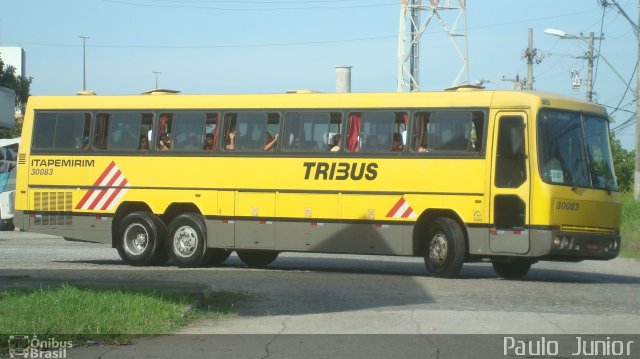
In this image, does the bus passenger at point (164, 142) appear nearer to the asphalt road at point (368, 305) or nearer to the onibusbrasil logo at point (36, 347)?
the asphalt road at point (368, 305)

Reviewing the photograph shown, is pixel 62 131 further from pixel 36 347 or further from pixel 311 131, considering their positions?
pixel 36 347

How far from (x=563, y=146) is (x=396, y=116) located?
2952mm

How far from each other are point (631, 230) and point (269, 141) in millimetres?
14949

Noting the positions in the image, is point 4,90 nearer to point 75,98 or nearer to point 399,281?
point 75,98

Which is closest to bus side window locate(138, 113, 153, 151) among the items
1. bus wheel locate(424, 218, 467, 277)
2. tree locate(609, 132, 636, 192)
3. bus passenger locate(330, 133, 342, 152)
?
bus passenger locate(330, 133, 342, 152)

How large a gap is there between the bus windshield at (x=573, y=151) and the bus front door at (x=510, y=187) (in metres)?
0.33

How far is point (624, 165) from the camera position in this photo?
5750 centimetres

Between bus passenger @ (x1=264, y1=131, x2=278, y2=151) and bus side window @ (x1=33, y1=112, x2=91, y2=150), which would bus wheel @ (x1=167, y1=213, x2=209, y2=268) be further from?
bus side window @ (x1=33, y1=112, x2=91, y2=150)

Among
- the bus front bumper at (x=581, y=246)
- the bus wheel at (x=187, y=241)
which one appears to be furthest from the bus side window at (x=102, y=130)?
the bus front bumper at (x=581, y=246)

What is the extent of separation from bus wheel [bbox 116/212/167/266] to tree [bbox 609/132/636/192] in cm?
3529

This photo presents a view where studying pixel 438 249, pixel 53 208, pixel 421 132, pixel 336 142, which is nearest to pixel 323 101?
pixel 336 142

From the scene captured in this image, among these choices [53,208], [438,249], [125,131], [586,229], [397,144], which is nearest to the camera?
[586,229]

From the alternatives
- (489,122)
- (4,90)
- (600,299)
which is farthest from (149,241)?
(4,90)

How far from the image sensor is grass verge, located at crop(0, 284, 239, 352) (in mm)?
11438
